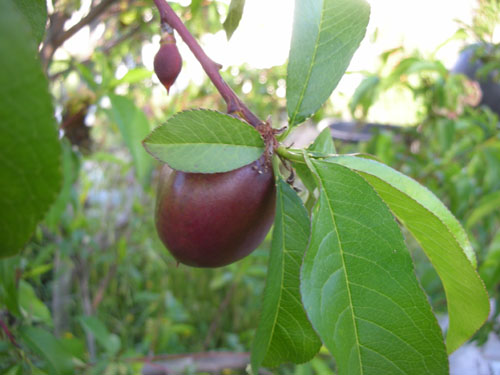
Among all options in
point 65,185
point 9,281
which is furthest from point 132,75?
point 9,281

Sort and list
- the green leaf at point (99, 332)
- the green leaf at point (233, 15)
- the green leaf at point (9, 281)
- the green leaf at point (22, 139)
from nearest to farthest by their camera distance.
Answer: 1. the green leaf at point (22, 139)
2. the green leaf at point (233, 15)
3. the green leaf at point (9, 281)
4. the green leaf at point (99, 332)

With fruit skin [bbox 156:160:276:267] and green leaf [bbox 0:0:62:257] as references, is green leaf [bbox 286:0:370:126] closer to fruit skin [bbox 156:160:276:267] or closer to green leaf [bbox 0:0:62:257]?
fruit skin [bbox 156:160:276:267]

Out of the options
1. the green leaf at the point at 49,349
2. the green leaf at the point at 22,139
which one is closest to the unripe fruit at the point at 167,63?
the green leaf at the point at 22,139

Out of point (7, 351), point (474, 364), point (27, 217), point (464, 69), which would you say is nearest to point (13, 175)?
point (27, 217)

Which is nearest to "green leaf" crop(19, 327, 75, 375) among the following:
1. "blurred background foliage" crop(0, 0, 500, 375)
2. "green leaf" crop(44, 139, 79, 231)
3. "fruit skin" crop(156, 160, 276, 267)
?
"blurred background foliage" crop(0, 0, 500, 375)

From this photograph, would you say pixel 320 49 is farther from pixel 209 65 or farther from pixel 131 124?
pixel 131 124

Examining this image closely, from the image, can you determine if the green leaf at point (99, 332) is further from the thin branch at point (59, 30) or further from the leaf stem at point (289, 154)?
the leaf stem at point (289, 154)

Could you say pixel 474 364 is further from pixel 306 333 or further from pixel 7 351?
pixel 7 351
